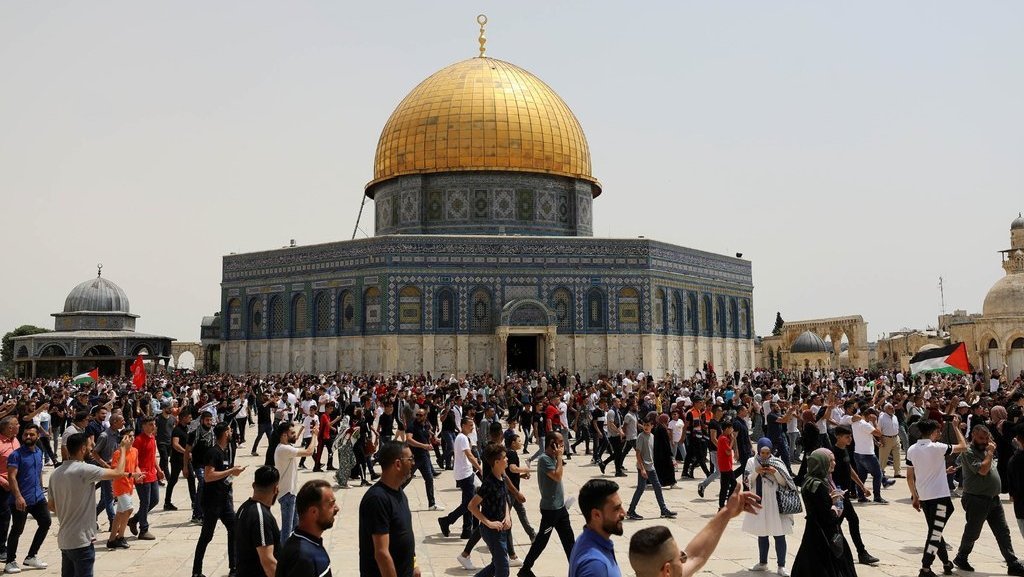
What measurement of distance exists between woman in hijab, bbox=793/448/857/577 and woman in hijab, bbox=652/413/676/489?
18.7 ft

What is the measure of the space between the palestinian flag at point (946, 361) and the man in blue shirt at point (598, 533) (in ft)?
70.7

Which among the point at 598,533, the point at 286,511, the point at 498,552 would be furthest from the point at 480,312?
the point at 598,533

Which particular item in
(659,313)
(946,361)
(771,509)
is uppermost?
(659,313)

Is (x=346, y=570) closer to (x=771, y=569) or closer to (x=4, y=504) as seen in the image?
(x=4, y=504)

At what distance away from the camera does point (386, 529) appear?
16.3 feet

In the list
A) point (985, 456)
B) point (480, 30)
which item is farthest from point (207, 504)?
point (480, 30)

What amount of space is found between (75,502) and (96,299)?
55.8 meters

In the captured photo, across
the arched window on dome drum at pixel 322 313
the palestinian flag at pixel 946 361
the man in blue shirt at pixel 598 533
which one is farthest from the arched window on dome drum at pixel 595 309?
the man in blue shirt at pixel 598 533

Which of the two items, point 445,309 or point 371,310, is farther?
Answer: point 371,310

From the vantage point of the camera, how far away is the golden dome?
41719 mm

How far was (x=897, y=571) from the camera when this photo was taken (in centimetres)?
818

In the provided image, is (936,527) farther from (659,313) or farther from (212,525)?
(659,313)

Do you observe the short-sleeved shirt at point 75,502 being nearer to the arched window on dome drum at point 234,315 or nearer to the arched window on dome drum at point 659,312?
the arched window on dome drum at point 659,312

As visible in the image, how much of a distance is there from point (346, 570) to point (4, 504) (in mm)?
3450
